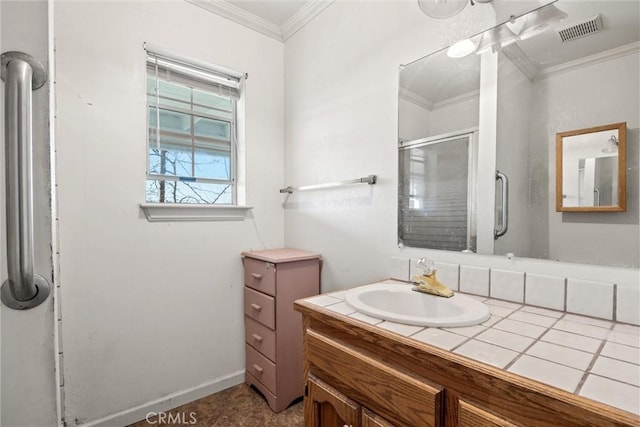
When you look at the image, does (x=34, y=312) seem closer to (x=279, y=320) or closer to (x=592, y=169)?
(x=279, y=320)

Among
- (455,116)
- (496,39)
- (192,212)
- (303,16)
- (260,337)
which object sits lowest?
(260,337)

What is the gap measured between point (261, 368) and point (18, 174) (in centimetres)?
161

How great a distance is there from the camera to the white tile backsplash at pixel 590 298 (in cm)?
87

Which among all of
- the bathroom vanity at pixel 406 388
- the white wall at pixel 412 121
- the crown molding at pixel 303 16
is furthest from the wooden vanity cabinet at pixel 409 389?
the crown molding at pixel 303 16

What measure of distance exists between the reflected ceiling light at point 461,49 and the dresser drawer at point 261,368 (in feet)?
5.78

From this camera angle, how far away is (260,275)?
1757mm

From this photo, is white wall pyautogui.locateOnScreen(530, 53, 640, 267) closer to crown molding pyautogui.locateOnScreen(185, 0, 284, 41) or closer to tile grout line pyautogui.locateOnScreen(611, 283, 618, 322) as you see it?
tile grout line pyautogui.locateOnScreen(611, 283, 618, 322)

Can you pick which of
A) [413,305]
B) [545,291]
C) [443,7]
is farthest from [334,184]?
[545,291]

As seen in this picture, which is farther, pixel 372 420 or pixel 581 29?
pixel 581 29

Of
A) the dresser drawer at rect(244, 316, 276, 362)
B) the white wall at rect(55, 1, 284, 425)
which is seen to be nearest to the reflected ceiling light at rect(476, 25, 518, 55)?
the white wall at rect(55, 1, 284, 425)

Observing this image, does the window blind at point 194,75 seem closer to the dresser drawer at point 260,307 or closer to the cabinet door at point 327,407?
the dresser drawer at point 260,307

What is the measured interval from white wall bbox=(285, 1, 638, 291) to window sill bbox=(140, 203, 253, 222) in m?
0.39

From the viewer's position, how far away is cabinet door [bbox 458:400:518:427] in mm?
586

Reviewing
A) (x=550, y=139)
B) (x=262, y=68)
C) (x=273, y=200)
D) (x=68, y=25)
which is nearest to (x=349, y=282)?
(x=273, y=200)
